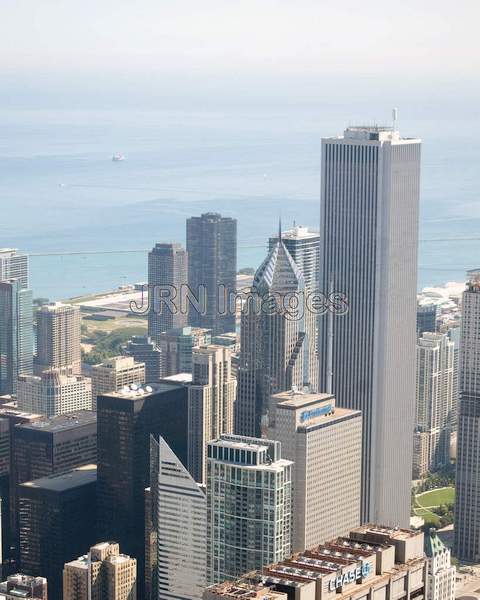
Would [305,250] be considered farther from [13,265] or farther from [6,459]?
[13,265]

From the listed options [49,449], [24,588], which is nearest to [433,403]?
[49,449]

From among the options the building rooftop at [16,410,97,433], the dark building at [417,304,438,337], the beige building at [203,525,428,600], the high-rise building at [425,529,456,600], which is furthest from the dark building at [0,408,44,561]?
the beige building at [203,525,428,600]

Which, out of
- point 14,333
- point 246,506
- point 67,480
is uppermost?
point 14,333

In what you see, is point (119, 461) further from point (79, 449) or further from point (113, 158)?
point (113, 158)

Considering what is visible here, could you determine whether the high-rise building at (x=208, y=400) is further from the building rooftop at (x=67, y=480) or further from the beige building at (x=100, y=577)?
the beige building at (x=100, y=577)

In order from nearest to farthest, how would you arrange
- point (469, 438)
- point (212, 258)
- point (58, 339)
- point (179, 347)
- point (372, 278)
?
point (372, 278), point (469, 438), point (179, 347), point (58, 339), point (212, 258)

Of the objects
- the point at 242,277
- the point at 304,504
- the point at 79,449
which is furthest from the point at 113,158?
the point at 304,504
